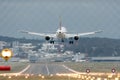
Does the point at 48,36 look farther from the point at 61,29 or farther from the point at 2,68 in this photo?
the point at 2,68

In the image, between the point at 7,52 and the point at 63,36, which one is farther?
the point at 63,36

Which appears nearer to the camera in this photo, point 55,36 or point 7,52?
A: point 7,52

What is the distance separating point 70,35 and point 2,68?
3343 inches

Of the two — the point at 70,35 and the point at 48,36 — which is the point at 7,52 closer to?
the point at 48,36

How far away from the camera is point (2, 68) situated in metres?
21.2

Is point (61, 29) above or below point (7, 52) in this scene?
above

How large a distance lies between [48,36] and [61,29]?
13.1 ft

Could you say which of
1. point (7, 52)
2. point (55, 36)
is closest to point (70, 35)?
point (55, 36)

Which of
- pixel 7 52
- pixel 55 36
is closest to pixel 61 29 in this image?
pixel 55 36

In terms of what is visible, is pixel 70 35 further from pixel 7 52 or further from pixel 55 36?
pixel 7 52

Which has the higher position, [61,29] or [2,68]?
[61,29]

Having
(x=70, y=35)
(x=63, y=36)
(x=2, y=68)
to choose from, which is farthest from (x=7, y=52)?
(x=70, y=35)

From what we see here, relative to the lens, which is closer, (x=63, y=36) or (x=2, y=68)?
(x=2, y=68)

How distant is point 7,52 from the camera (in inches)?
838
